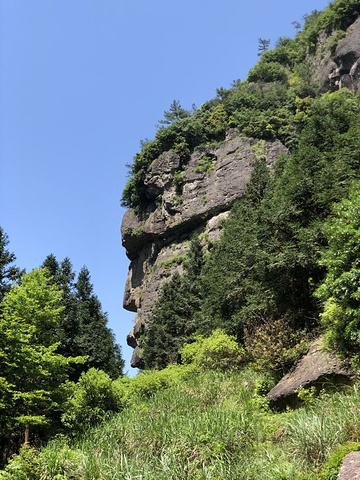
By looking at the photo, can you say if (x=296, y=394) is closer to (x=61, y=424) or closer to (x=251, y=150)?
(x=61, y=424)

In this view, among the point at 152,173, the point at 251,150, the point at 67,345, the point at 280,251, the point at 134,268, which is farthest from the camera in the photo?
the point at 134,268

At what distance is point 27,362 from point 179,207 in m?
33.7

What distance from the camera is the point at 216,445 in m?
8.57

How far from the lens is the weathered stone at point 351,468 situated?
5.13 m

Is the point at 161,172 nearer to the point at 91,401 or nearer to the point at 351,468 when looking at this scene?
the point at 91,401

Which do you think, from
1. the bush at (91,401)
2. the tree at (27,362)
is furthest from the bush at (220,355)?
the tree at (27,362)

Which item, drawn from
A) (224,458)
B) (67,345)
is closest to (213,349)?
(224,458)

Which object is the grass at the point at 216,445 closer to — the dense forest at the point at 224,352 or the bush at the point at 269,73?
the dense forest at the point at 224,352

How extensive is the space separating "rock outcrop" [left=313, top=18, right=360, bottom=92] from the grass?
42.8 meters

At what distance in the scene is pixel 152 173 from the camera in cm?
5103

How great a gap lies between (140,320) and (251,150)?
22.2m

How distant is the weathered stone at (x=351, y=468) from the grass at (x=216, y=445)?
0.39 m

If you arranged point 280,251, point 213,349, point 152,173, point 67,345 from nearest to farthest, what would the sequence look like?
1. point 280,251
2. point 213,349
3. point 67,345
4. point 152,173

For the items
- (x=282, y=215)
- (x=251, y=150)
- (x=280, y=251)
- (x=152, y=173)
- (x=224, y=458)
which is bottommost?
(x=224, y=458)
